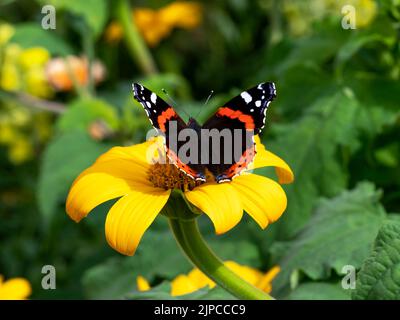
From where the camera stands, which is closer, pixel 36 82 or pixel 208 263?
pixel 208 263

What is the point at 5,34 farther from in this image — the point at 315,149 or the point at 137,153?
the point at 137,153

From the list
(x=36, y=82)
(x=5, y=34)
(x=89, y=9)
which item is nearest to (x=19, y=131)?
(x=36, y=82)

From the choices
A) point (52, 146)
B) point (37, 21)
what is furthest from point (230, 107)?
point (37, 21)

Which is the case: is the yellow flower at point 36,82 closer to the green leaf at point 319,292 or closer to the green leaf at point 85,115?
the green leaf at point 85,115

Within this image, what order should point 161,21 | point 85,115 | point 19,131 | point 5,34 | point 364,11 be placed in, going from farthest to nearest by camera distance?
point 161,21 → point 19,131 → point 5,34 → point 85,115 → point 364,11

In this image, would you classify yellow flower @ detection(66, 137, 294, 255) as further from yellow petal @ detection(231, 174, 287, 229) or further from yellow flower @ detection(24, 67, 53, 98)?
yellow flower @ detection(24, 67, 53, 98)

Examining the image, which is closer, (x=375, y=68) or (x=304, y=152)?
(x=304, y=152)
